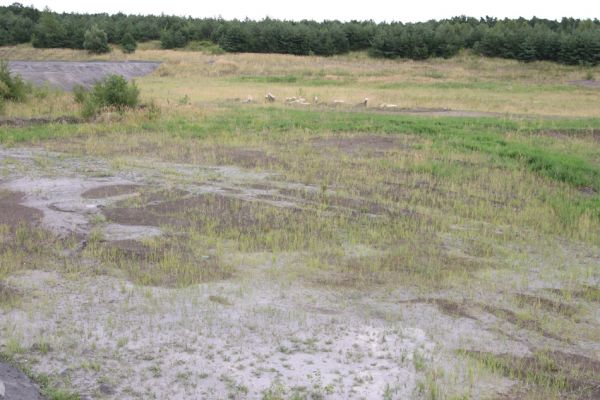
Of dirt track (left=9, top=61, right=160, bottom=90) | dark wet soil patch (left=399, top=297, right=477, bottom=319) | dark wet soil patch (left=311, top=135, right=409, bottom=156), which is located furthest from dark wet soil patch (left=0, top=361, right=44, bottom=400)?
dirt track (left=9, top=61, right=160, bottom=90)

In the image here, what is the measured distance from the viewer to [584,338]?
23.1 ft

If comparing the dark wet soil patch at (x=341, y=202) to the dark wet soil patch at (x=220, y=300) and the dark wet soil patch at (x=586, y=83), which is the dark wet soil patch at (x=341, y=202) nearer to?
the dark wet soil patch at (x=220, y=300)

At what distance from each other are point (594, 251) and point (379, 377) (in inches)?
213

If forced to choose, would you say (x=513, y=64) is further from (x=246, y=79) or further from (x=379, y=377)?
(x=379, y=377)

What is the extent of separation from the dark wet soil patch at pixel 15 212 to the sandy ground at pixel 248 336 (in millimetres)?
2329

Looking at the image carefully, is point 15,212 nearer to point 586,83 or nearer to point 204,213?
point 204,213

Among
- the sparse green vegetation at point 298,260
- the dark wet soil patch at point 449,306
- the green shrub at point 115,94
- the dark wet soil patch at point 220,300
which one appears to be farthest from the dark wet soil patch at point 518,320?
the green shrub at point 115,94

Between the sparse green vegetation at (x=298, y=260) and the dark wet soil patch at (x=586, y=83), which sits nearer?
the sparse green vegetation at (x=298, y=260)

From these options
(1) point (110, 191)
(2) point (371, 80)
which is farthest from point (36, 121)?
(2) point (371, 80)

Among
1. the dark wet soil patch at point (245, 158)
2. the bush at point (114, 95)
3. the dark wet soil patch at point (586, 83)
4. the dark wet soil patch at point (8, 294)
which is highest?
the dark wet soil patch at point (586, 83)

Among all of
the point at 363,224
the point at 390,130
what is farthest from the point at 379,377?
the point at 390,130

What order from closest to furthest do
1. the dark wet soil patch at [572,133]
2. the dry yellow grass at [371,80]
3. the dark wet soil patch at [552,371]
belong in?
the dark wet soil patch at [552,371] < the dark wet soil patch at [572,133] < the dry yellow grass at [371,80]

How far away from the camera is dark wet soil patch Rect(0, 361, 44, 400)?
5.55 m

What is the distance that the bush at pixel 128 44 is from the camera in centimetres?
6731
